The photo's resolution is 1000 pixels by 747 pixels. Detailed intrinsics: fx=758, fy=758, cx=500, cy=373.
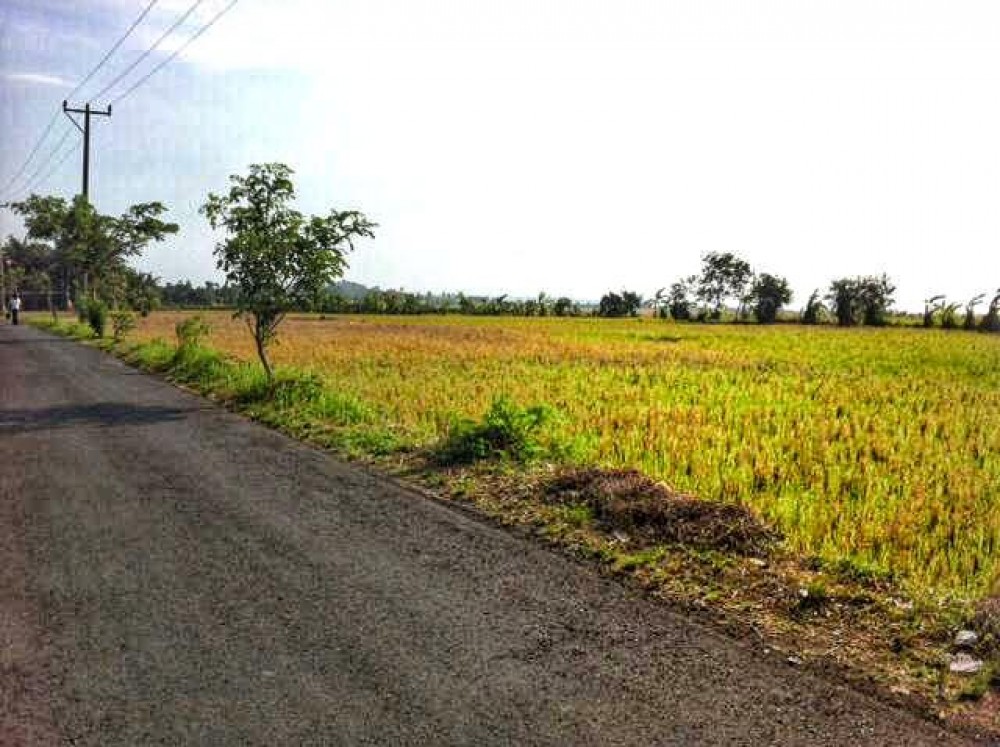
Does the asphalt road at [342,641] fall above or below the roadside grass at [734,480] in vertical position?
below

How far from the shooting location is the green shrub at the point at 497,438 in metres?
9.64

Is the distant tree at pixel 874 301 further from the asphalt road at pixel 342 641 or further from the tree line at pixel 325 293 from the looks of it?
the asphalt road at pixel 342 641

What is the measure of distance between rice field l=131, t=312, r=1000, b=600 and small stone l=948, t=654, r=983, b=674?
→ 3.14ft

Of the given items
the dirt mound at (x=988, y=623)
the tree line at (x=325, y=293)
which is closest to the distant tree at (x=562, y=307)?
the tree line at (x=325, y=293)

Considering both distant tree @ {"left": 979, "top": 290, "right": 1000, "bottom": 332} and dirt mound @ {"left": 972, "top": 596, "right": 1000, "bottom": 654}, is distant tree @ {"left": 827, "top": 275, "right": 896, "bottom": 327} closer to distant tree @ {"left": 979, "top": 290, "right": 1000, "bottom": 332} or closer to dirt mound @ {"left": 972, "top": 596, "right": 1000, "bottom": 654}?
distant tree @ {"left": 979, "top": 290, "right": 1000, "bottom": 332}

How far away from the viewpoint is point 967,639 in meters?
4.86

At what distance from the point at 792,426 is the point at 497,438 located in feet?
19.9

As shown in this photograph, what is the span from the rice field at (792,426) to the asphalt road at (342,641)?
2.31 meters

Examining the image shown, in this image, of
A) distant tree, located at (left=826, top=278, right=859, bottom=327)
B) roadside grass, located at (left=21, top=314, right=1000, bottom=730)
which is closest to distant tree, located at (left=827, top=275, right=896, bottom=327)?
distant tree, located at (left=826, top=278, right=859, bottom=327)

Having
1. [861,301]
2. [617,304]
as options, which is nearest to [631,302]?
[617,304]

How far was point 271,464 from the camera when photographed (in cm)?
973

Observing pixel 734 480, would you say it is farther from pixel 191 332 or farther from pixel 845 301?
pixel 845 301

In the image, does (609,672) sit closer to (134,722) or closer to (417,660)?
(417,660)

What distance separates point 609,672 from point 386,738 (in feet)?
4.66
